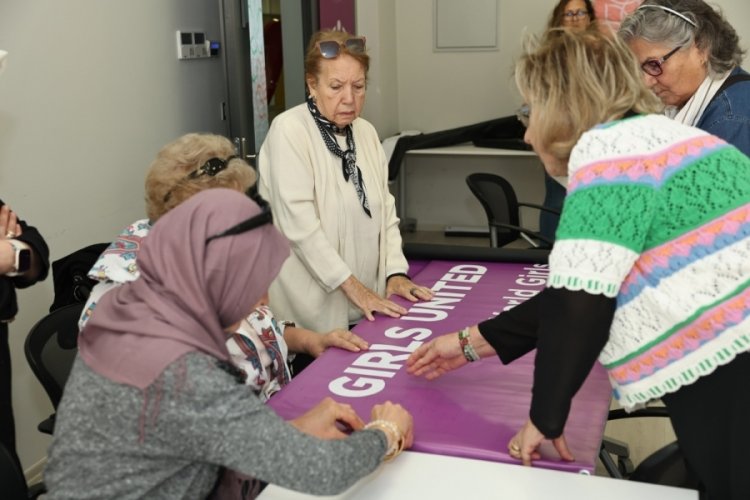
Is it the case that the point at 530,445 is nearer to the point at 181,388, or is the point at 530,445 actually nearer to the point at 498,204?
the point at 181,388

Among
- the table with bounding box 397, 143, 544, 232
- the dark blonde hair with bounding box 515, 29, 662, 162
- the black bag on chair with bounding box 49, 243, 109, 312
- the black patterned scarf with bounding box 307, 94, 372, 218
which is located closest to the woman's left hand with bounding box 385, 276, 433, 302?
the black patterned scarf with bounding box 307, 94, 372, 218

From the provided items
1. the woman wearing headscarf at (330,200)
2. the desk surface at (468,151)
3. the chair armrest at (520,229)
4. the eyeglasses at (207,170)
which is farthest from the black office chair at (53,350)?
the desk surface at (468,151)

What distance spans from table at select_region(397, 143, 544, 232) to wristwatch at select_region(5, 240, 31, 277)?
4.61 meters

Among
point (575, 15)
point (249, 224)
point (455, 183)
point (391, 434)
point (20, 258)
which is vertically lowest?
point (455, 183)

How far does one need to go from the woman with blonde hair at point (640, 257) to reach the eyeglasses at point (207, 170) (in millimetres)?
841

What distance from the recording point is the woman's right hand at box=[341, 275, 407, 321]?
2547 mm

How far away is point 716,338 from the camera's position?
57.1 inches

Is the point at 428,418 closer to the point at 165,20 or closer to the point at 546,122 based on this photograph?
the point at 546,122

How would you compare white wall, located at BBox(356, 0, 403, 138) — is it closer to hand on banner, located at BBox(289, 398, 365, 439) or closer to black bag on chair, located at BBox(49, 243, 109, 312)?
black bag on chair, located at BBox(49, 243, 109, 312)

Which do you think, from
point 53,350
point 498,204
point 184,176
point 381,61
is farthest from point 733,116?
point 381,61

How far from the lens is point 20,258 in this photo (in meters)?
2.27

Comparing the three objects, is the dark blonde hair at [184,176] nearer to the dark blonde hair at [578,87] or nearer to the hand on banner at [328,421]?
the hand on banner at [328,421]

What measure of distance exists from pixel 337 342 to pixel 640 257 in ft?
3.41

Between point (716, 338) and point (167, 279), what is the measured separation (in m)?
0.93
